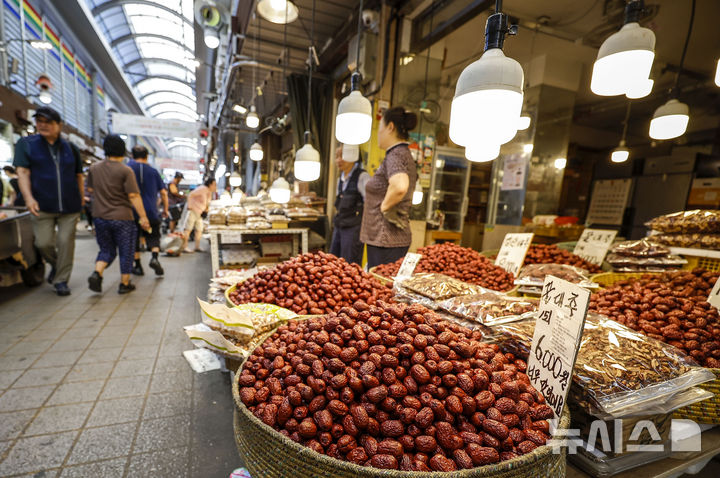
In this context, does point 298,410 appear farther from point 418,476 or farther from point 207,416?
point 207,416

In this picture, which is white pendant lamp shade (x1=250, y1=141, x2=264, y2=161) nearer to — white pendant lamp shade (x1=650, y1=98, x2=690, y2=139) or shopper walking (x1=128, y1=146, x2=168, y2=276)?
shopper walking (x1=128, y1=146, x2=168, y2=276)

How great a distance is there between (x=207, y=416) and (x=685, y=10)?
22.9ft

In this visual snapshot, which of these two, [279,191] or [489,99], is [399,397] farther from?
[279,191]

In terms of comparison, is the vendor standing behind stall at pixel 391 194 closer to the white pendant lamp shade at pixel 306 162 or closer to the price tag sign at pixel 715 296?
the white pendant lamp shade at pixel 306 162

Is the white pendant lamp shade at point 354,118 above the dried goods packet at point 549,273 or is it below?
above

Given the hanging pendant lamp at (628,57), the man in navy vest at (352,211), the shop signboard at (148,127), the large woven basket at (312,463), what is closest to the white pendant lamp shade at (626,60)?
the hanging pendant lamp at (628,57)

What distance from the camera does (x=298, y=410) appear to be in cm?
83

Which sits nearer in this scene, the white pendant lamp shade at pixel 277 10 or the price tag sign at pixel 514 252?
the price tag sign at pixel 514 252

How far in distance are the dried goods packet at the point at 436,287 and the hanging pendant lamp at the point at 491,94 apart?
2.75 ft

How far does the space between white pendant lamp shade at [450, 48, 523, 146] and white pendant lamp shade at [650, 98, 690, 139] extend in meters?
2.94

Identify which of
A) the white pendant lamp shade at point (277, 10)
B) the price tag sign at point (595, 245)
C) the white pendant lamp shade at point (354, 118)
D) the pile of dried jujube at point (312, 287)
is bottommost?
the pile of dried jujube at point (312, 287)

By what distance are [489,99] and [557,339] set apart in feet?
2.48

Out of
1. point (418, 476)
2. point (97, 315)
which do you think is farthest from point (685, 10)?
point (97, 315)

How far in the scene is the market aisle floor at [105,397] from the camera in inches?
59.5
